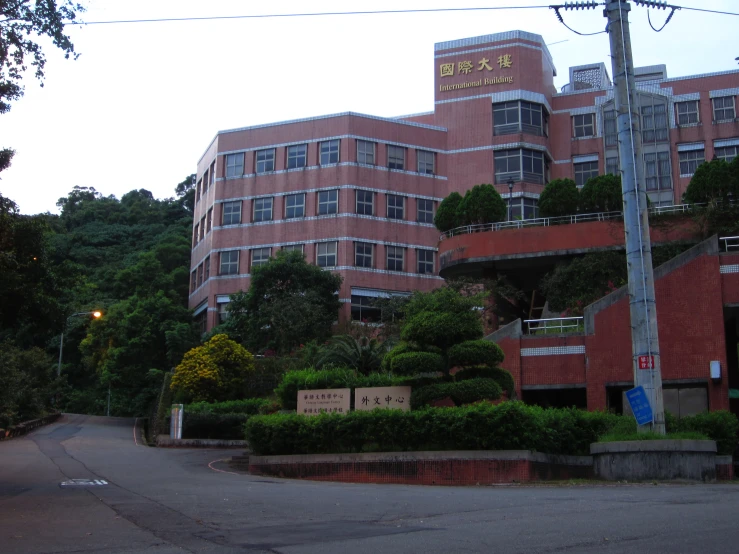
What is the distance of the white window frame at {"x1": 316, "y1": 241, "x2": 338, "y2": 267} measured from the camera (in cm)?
4616

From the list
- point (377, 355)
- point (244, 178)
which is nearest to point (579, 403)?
point (377, 355)

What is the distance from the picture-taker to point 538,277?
34562mm

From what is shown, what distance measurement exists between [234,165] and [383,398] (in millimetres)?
31665

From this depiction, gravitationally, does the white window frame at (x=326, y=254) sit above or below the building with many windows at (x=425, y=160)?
below

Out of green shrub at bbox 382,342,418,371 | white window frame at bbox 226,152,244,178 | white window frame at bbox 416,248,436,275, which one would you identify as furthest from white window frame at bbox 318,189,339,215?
green shrub at bbox 382,342,418,371

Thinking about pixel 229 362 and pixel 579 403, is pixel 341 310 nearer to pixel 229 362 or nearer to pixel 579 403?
pixel 229 362

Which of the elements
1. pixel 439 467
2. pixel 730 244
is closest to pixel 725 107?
pixel 730 244

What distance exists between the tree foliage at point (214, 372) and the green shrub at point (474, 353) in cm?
1679

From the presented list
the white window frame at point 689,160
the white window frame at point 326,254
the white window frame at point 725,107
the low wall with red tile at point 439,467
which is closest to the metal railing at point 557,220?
the white window frame at point 326,254

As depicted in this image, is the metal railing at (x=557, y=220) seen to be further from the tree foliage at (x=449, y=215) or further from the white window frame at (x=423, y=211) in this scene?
the white window frame at (x=423, y=211)

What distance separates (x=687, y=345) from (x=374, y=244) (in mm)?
24930

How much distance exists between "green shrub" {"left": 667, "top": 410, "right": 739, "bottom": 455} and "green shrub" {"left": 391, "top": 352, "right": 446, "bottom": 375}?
18.2 feet

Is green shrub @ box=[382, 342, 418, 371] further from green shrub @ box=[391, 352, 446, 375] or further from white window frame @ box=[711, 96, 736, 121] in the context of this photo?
white window frame @ box=[711, 96, 736, 121]

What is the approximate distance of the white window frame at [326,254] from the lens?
1817 inches
